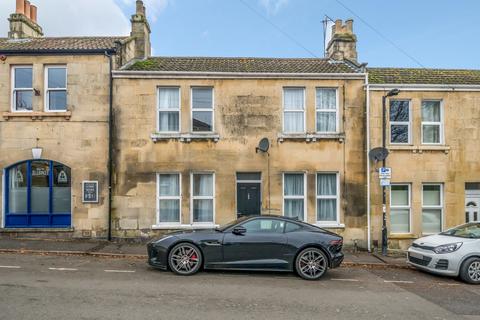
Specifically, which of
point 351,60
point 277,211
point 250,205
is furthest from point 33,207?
point 351,60

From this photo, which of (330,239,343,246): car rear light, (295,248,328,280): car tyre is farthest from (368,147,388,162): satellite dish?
(295,248,328,280): car tyre

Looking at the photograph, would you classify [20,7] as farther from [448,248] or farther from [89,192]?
[448,248]

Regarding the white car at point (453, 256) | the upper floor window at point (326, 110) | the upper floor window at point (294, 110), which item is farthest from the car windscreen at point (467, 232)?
the upper floor window at point (294, 110)

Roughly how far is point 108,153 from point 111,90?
2.30 metres

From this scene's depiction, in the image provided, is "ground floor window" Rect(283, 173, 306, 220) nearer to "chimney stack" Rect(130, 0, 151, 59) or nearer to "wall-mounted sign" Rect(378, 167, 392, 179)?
"wall-mounted sign" Rect(378, 167, 392, 179)

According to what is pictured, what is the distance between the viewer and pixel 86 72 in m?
14.5

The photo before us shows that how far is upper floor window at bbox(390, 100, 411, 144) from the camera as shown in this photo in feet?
49.5

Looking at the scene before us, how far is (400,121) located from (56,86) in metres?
12.9

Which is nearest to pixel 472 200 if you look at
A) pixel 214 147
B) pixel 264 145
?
pixel 264 145

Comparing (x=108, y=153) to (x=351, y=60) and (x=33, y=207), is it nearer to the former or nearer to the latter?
(x=33, y=207)

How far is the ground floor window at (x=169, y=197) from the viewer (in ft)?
47.7

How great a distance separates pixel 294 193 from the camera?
1484 cm

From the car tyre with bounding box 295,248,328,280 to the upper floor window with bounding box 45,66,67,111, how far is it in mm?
10257

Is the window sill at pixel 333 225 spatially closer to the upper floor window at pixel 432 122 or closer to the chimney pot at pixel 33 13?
the upper floor window at pixel 432 122
